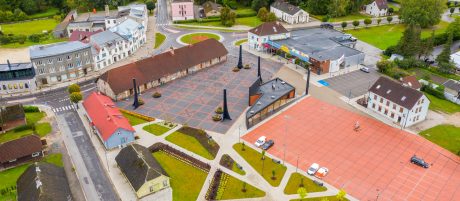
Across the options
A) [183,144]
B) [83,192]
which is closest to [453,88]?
[183,144]

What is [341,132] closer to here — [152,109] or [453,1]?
[152,109]

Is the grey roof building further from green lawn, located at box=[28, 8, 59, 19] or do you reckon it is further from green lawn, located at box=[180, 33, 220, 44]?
green lawn, located at box=[28, 8, 59, 19]

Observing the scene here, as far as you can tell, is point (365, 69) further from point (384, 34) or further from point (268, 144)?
point (268, 144)

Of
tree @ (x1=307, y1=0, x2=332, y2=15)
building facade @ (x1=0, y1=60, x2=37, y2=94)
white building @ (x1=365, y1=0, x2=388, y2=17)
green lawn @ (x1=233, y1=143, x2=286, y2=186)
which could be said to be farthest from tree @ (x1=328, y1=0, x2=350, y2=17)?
building facade @ (x1=0, y1=60, x2=37, y2=94)

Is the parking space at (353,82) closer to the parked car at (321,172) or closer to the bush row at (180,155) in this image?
the parked car at (321,172)

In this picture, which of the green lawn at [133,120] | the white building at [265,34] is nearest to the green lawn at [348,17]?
the white building at [265,34]

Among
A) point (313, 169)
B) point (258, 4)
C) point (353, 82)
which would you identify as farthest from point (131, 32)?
point (313, 169)
